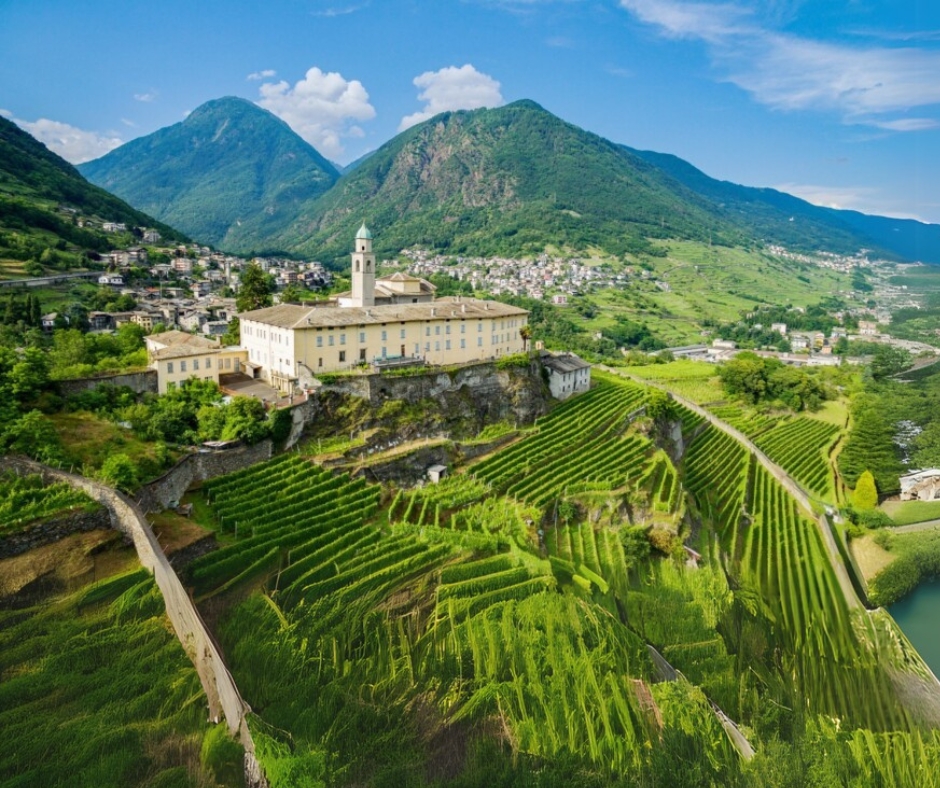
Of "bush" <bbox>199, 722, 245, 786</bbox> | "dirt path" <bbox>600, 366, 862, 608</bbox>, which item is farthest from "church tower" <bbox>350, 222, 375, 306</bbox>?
"bush" <bbox>199, 722, 245, 786</bbox>

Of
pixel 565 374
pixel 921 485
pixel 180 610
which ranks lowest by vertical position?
pixel 921 485

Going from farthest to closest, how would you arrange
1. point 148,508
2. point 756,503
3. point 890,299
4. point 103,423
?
point 890,299 < point 756,503 < point 103,423 < point 148,508

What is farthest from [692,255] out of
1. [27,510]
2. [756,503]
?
[27,510]

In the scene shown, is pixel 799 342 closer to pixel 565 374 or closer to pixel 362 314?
pixel 565 374

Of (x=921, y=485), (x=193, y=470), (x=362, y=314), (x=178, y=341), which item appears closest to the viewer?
(x=193, y=470)

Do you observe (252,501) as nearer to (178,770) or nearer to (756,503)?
(178,770)

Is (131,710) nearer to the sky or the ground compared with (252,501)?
nearer to the ground

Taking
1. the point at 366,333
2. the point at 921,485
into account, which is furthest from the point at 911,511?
the point at 366,333
